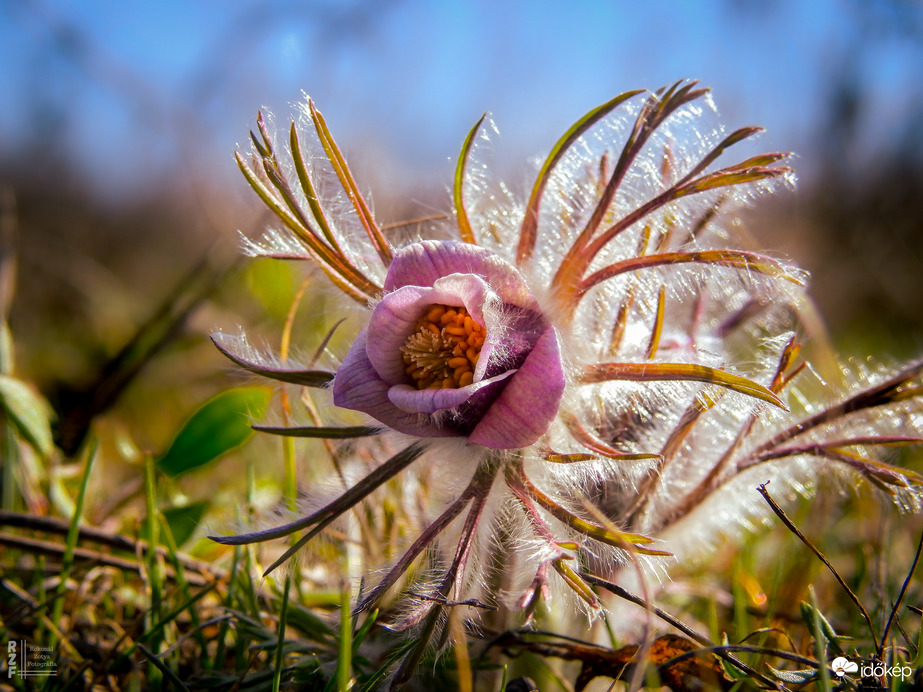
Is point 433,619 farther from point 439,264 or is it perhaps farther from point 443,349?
point 439,264

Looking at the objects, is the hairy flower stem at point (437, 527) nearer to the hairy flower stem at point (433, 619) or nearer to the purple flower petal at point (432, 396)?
the hairy flower stem at point (433, 619)

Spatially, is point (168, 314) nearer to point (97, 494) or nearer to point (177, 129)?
point (97, 494)

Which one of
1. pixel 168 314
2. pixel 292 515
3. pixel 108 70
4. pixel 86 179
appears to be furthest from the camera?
pixel 86 179

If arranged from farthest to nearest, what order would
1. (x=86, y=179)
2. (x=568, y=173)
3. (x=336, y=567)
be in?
(x=86, y=179), (x=336, y=567), (x=568, y=173)

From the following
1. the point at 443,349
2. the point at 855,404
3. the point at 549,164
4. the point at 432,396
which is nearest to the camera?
the point at 432,396

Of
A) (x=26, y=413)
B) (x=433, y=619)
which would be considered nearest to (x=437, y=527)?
(x=433, y=619)

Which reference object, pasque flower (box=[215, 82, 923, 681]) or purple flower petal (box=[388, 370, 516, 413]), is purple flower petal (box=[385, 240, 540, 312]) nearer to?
pasque flower (box=[215, 82, 923, 681])

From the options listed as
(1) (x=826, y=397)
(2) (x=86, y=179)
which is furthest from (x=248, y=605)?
(2) (x=86, y=179)

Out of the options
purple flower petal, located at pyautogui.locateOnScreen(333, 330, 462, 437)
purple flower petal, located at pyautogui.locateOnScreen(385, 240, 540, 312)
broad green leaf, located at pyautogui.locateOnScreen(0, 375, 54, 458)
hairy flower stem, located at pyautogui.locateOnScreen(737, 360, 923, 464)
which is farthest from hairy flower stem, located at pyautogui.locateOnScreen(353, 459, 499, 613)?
broad green leaf, located at pyautogui.locateOnScreen(0, 375, 54, 458)
